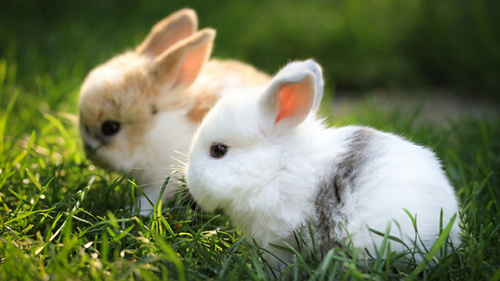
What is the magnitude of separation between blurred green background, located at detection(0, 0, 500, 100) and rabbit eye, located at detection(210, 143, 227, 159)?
9.88 ft

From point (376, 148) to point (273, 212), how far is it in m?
0.57

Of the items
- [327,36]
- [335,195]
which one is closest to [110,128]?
[335,195]

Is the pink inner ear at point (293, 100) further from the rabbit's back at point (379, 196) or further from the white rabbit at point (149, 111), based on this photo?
the white rabbit at point (149, 111)

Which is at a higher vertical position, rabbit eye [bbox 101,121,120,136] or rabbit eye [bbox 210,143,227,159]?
rabbit eye [bbox 210,143,227,159]

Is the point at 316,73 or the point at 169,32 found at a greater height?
the point at 169,32

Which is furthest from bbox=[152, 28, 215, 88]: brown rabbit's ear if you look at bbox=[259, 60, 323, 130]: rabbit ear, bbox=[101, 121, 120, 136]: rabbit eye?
bbox=[259, 60, 323, 130]: rabbit ear

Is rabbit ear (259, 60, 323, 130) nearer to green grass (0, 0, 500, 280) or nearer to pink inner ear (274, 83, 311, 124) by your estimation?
pink inner ear (274, 83, 311, 124)

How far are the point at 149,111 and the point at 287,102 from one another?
113 cm

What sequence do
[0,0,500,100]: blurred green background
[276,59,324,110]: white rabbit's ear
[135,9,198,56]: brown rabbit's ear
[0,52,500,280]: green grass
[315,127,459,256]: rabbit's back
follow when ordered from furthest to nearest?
[0,0,500,100]: blurred green background → [135,9,198,56]: brown rabbit's ear → [276,59,324,110]: white rabbit's ear → [315,127,459,256]: rabbit's back → [0,52,500,280]: green grass

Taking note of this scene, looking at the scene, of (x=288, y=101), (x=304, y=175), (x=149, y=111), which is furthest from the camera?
(x=149, y=111)

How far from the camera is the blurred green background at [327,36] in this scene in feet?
17.0

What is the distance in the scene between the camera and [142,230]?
77.8 inches

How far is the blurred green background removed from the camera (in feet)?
17.0

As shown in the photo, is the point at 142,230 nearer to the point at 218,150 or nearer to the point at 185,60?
the point at 218,150
